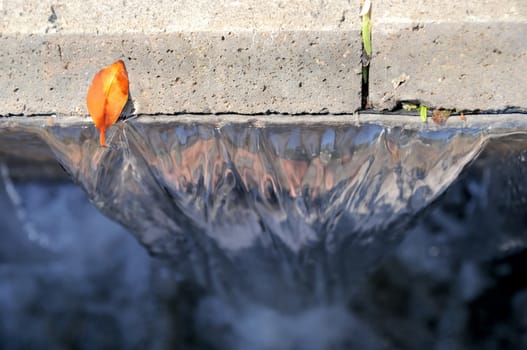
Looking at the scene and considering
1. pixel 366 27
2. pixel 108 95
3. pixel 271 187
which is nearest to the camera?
pixel 366 27

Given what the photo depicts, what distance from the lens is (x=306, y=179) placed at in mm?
1743

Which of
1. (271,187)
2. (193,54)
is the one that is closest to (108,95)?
(193,54)

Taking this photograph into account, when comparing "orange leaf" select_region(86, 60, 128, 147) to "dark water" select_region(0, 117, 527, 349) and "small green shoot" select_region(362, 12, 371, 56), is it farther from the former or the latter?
"small green shoot" select_region(362, 12, 371, 56)

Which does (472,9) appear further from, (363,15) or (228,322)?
(228,322)

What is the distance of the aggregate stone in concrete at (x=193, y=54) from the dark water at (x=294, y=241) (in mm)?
123

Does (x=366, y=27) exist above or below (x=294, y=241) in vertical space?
above


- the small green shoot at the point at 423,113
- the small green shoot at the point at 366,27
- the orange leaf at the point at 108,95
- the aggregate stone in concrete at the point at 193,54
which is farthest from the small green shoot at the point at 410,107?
the orange leaf at the point at 108,95

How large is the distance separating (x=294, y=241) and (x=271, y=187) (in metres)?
0.23

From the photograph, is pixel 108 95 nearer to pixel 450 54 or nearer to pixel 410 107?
pixel 410 107

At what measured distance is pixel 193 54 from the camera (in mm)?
1580

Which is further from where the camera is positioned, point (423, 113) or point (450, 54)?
point (423, 113)

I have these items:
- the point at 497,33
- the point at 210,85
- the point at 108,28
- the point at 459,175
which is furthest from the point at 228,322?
the point at 497,33

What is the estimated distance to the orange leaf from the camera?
1.61 meters

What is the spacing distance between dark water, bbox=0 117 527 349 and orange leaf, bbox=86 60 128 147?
0.28ft
